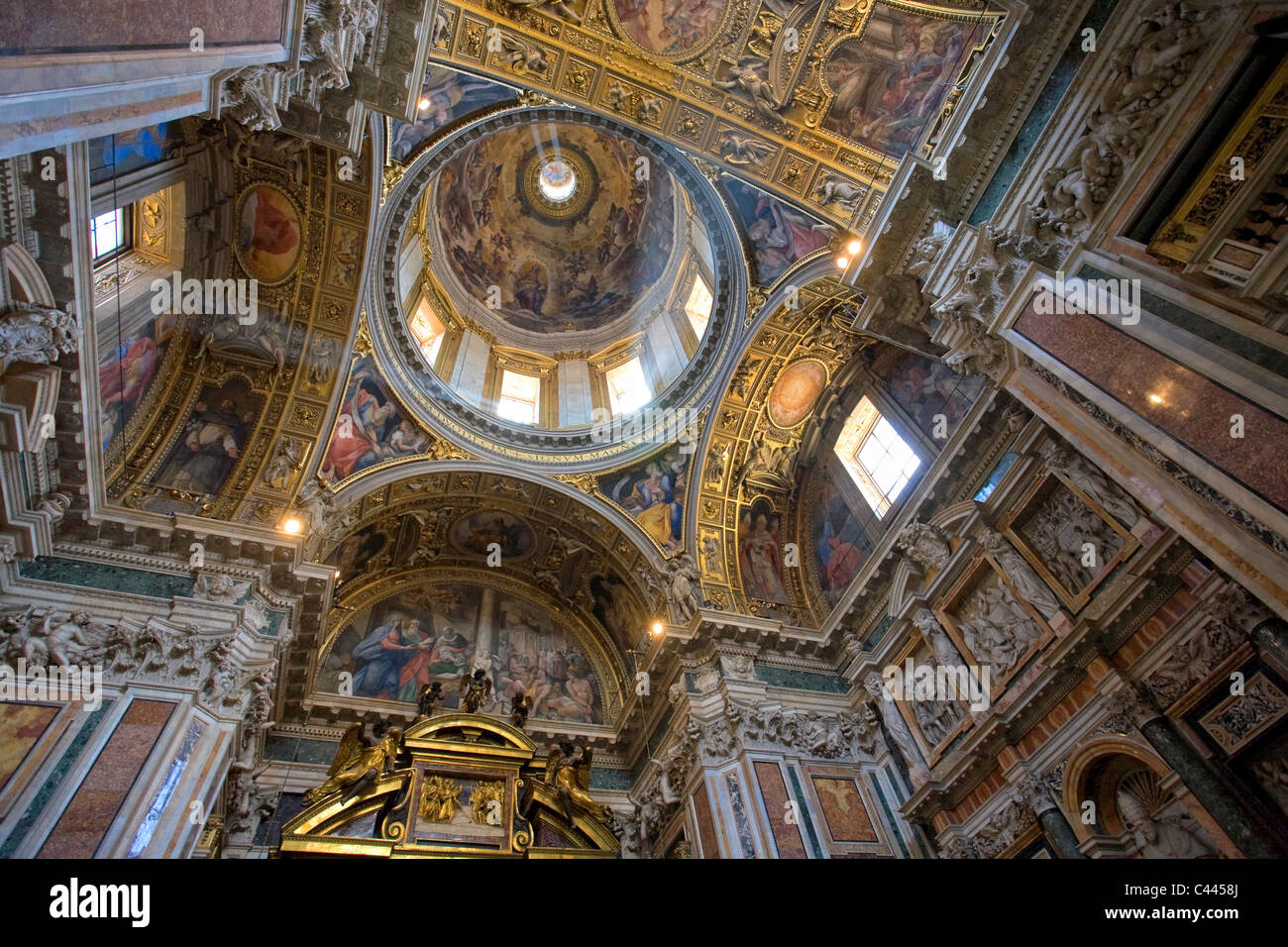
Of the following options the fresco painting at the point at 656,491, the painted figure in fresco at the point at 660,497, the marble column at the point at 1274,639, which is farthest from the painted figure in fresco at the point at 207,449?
the marble column at the point at 1274,639

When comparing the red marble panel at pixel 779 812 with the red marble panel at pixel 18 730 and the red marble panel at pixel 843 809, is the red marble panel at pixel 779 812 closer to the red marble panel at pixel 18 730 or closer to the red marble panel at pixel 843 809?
the red marble panel at pixel 843 809

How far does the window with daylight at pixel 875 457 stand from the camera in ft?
43.3

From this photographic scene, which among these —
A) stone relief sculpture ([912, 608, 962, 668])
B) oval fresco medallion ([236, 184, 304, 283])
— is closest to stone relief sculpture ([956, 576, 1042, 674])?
stone relief sculpture ([912, 608, 962, 668])

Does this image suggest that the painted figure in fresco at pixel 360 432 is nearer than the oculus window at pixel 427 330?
Yes

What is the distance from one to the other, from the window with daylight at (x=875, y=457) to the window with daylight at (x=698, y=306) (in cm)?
495

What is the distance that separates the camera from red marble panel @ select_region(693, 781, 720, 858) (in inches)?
408

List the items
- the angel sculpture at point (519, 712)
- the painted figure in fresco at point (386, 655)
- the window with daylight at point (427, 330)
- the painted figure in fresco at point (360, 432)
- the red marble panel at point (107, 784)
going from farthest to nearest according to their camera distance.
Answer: the window with daylight at point (427, 330) → the painted figure in fresco at point (386, 655) → the painted figure in fresco at point (360, 432) → the angel sculpture at point (519, 712) → the red marble panel at point (107, 784)

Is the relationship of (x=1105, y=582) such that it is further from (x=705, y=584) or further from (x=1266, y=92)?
(x=705, y=584)

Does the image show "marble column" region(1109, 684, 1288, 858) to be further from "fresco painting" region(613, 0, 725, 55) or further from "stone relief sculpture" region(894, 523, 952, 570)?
"fresco painting" region(613, 0, 725, 55)

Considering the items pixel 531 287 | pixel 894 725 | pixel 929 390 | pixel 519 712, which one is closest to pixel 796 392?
pixel 929 390

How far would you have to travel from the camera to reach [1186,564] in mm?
7582

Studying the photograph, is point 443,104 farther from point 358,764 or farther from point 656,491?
point 358,764

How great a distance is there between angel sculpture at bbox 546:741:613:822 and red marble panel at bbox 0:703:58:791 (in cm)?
669

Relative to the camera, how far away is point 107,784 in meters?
7.50
